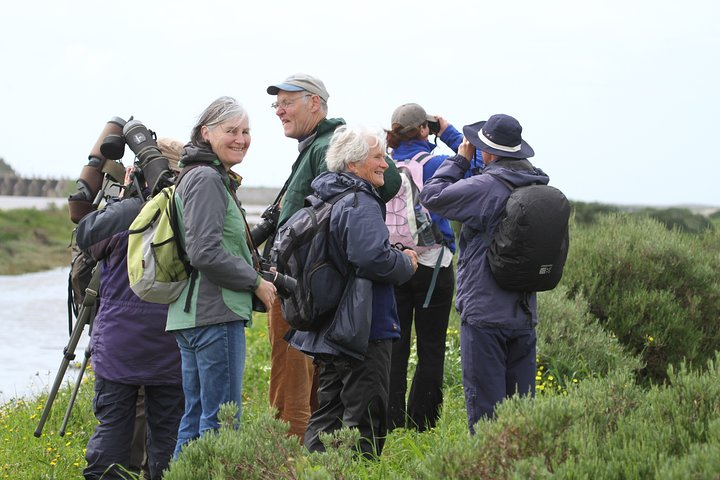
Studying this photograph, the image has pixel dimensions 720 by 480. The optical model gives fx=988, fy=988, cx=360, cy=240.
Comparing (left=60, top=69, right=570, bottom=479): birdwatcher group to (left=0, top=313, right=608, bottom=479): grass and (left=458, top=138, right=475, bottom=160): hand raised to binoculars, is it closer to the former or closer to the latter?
(left=458, top=138, right=475, bottom=160): hand raised to binoculars

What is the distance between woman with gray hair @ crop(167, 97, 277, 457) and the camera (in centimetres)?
449

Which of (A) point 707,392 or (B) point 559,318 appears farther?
A: (B) point 559,318

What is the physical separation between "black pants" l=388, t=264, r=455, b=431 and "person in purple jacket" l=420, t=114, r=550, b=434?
820mm

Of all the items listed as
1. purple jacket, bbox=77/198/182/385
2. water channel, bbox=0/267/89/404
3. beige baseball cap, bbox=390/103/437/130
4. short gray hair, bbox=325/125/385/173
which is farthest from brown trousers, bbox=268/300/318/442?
water channel, bbox=0/267/89/404

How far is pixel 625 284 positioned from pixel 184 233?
5.89m

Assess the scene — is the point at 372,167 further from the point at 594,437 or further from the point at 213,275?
the point at 594,437

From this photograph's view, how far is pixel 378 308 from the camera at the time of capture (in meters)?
Answer: 4.92

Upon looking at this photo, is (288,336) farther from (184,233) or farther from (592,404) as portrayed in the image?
(592,404)

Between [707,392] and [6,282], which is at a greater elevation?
[707,392]

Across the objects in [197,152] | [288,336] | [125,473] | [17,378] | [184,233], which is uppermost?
[197,152]

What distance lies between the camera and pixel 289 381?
19.0 feet

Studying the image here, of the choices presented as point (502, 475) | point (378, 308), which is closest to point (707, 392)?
point (502, 475)

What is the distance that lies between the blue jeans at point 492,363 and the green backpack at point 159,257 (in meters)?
1.49

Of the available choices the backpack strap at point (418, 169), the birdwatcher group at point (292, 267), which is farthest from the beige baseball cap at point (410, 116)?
the birdwatcher group at point (292, 267)
